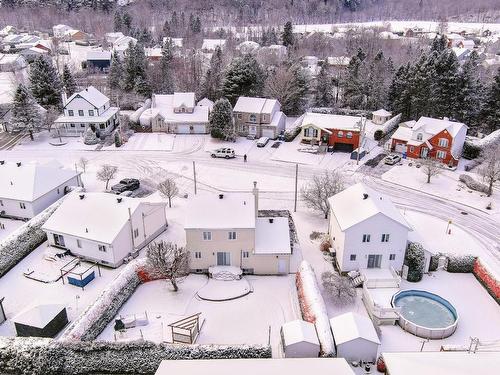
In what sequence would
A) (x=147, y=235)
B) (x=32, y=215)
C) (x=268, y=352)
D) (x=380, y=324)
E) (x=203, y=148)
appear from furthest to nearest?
(x=203, y=148)
(x=32, y=215)
(x=147, y=235)
(x=380, y=324)
(x=268, y=352)

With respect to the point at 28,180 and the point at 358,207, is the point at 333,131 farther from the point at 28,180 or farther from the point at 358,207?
the point at 28,180

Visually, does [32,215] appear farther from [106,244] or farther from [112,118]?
[112,118]

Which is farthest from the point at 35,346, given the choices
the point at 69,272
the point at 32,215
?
the point at 32,215

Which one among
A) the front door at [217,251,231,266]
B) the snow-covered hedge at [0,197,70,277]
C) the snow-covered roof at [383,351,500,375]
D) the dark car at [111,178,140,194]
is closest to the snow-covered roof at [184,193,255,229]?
the front door at [217,251,231,266]

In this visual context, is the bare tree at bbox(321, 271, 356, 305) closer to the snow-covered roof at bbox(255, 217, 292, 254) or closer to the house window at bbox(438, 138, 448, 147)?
the snow-covered roof at bbox(255, 217, 292, 254)

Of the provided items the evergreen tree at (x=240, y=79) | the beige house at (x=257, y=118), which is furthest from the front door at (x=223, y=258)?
the evergreen tree at (x=240, y=79)

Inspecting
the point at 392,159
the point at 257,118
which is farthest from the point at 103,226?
the point at 392,159

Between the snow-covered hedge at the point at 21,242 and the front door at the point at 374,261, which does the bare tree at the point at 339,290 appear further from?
the snow-covered hedge at the point at 21,242
